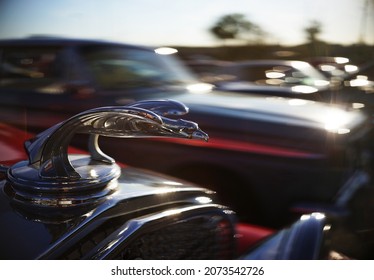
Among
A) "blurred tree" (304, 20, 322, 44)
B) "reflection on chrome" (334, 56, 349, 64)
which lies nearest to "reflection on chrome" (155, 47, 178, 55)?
"blurred tree" (304, 20, 322, 44)

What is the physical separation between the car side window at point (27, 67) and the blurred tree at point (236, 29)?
25.6 inches

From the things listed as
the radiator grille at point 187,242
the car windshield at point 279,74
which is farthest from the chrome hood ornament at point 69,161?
the car windshield at point 279,74

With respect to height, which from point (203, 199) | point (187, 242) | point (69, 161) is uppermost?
point (69, 161)

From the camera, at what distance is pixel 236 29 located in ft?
4.99

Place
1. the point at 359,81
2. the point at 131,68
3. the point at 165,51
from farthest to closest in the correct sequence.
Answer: the point at 131,68 → the point at 359,81 → the point at 165,51

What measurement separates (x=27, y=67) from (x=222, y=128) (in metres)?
0.75

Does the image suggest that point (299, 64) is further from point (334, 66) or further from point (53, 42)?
point (53, 42)

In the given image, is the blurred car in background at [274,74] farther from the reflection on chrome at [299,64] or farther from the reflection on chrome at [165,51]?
the reflection on chrome at [165,51]

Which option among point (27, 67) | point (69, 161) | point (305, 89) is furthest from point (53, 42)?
point (305, 89)
